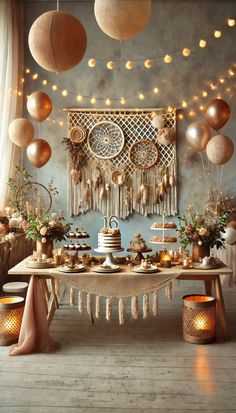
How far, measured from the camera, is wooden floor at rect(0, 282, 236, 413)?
2.75m

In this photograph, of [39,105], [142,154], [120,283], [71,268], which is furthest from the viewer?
[142,154]

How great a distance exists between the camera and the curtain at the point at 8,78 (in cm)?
607

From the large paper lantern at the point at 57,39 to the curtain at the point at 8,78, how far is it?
11.0 ft

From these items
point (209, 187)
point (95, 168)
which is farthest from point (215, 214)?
point (95, 168)

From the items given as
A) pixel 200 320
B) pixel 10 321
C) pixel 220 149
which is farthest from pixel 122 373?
pixel 220 149

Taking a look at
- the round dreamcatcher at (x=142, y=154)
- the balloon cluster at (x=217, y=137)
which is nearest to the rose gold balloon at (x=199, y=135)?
the balloon cluster at (x=217, y=137)

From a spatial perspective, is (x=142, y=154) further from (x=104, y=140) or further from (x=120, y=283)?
(x=120, y=283)

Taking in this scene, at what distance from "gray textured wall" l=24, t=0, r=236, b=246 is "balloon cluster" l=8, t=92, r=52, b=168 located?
1075 millimetres

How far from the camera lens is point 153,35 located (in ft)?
22.5

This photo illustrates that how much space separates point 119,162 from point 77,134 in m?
0.75

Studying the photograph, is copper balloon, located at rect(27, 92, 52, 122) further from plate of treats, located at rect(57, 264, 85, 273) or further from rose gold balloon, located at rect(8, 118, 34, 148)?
plate of treats, located at rect(57, 264, 85, 273)

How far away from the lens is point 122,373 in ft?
10.5

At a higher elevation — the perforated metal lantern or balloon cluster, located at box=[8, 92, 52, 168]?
balloon cluster, located at box=[8, 92, 52, 168]

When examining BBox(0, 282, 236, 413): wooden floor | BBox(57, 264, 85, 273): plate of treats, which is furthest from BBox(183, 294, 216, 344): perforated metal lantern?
BBox(57, 264, 85, 273): plate of treats
